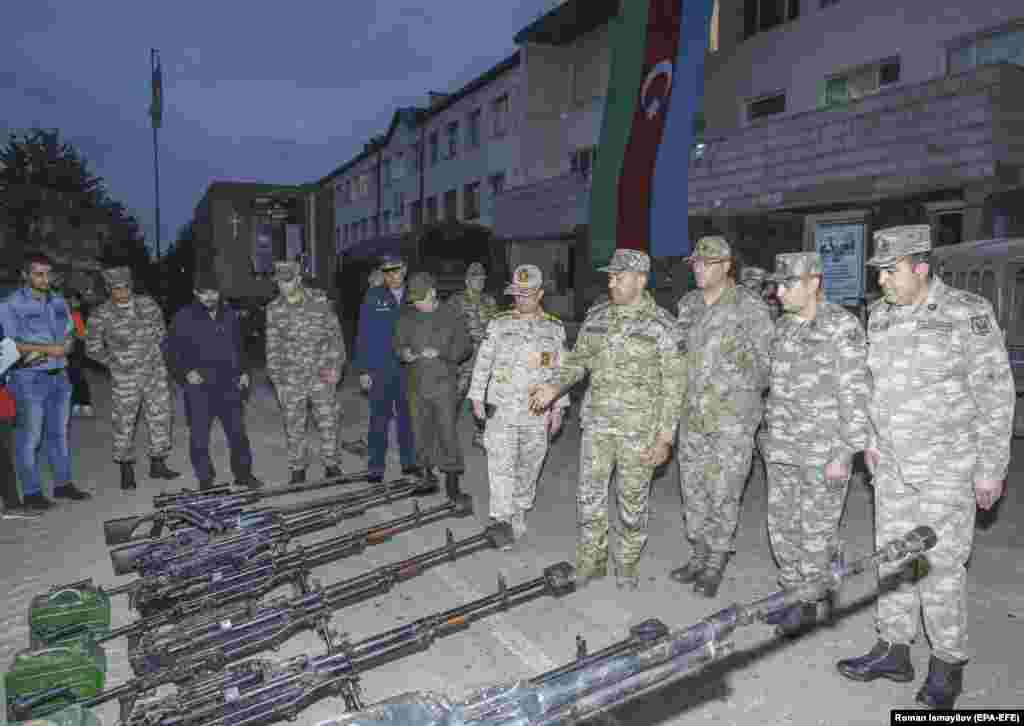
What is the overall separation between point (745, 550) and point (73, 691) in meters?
4.35

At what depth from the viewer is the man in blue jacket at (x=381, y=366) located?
23.0 feet

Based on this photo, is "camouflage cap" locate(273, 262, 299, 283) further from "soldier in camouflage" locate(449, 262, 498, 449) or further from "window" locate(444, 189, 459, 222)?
"window" locate(444, 189, 459, 222)

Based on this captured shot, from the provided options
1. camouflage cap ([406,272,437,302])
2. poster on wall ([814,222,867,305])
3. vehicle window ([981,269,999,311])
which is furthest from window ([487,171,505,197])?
camouflage cap ([406,272,437,302])

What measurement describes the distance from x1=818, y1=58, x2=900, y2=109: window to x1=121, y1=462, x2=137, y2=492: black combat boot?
12.6 meters

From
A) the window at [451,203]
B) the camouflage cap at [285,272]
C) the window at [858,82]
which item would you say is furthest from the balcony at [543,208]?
the camouflage cap at [285,272]

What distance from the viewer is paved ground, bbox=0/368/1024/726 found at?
3463 millimetres

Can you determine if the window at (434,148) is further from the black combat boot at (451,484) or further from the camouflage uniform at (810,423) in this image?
the camouflage uniform at (810,423)

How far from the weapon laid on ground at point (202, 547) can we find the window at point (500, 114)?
2590cm

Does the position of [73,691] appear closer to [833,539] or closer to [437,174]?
[833,539]

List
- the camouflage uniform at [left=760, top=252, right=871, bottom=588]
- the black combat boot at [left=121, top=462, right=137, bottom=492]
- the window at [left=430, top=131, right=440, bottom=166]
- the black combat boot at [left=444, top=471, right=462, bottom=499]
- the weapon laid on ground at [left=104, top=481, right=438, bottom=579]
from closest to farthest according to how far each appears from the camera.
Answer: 1. the camouflage uniform at [left=760, top=252, right=871, bottom=588]
2. the weapon laid on ground at [left=104, top=481, right=438, bottom=579]
3. the black combat boot at [left=444, top=471, right=462, bottom=499]
4. the black combat boot at [left=121, top=462, right=137, bottom=492]
5. the window at [left=430, top=131, right=440, bottom=166]

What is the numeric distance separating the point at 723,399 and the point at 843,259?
9.32 meters

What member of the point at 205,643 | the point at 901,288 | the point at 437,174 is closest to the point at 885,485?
the point at 901,288

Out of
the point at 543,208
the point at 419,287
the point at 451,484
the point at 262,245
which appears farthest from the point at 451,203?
the point at 451,484

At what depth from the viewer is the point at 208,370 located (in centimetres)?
689
